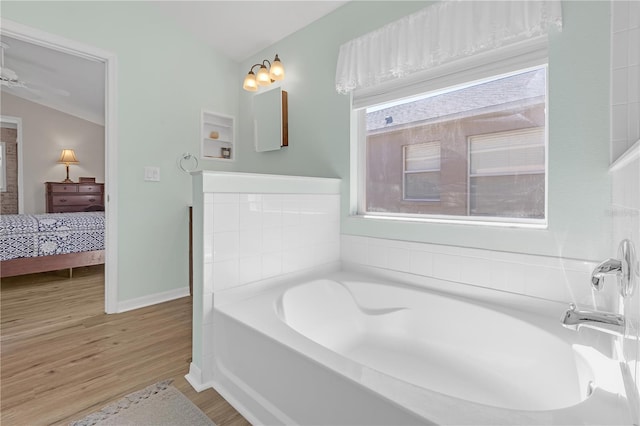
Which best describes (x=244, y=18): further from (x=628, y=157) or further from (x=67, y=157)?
(x=67, y=157)

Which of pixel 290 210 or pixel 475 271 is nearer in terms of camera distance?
pixel 475 271

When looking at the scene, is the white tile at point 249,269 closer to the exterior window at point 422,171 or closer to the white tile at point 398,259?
the white tile at point 398,259

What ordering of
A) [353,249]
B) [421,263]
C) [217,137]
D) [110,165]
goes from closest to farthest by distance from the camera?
[421,263] < [353,249] < [110,165] < [217,137]

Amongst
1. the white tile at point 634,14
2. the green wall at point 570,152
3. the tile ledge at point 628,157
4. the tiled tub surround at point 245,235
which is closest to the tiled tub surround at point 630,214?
the tile ledge at point 628,157

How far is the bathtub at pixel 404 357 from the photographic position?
2.81 feet

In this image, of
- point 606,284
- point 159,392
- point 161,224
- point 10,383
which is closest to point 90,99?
point 161,224

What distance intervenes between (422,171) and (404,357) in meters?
1.13

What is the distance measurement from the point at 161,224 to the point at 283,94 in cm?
157

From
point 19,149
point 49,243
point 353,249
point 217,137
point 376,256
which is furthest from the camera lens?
point 19,149

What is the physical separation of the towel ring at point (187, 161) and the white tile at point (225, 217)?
1.49 meters

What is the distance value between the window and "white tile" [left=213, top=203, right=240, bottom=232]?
1.01 metres

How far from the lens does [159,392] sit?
1.51 m

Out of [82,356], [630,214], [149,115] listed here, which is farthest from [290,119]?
[630,214]

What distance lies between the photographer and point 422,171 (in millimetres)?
2057
